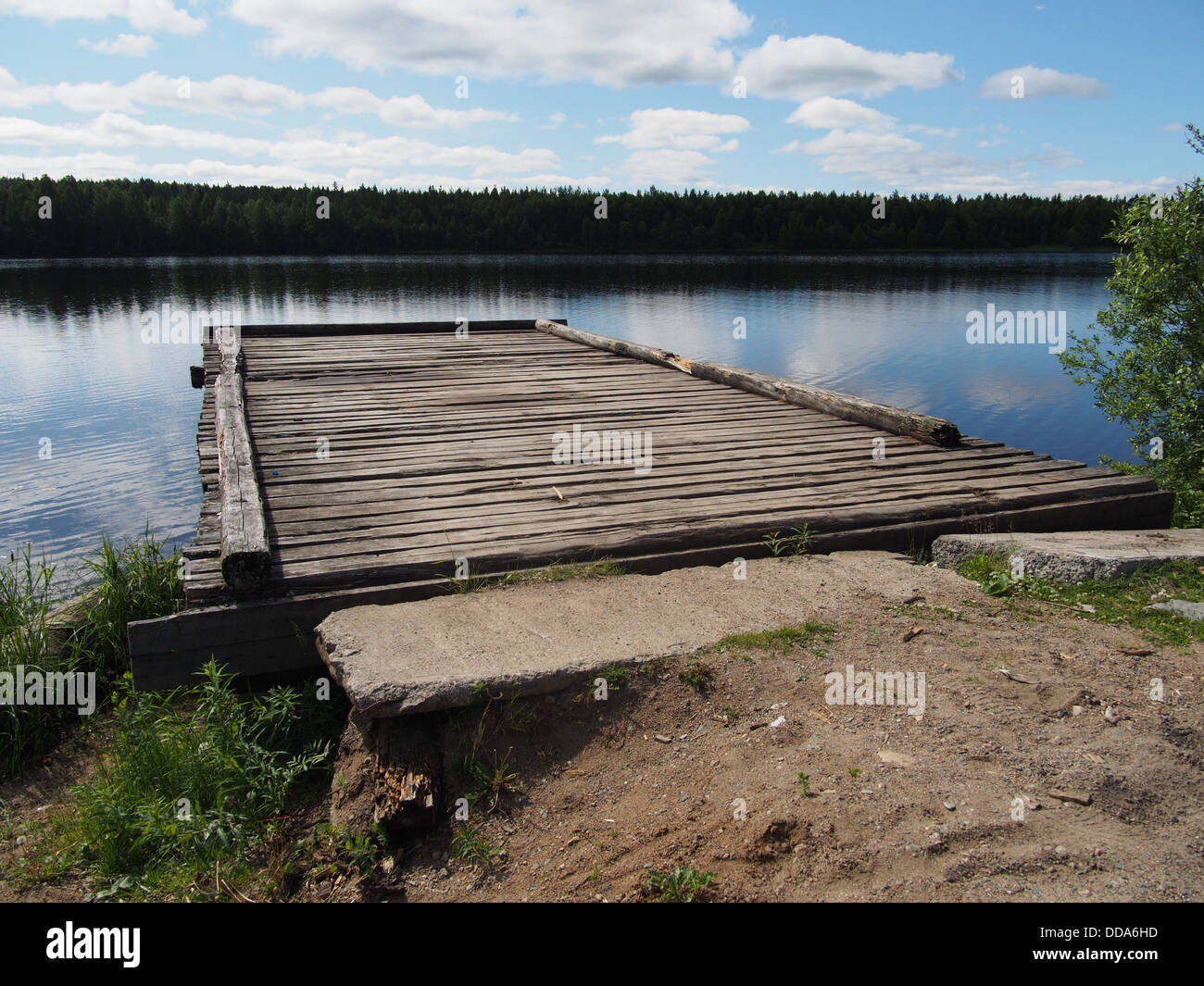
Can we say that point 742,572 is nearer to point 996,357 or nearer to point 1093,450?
point 1093,450

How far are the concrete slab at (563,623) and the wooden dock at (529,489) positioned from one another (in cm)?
29

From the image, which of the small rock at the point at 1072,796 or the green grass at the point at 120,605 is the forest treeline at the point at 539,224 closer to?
the green grass at the point at 120,605

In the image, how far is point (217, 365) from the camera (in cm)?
1132

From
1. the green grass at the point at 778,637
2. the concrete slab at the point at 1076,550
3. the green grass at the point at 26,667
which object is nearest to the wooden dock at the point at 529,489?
the concrete slab at the point at 1076,550

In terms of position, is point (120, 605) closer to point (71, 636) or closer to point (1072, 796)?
point (71, 636)

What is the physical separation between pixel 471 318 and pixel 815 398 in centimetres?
1623

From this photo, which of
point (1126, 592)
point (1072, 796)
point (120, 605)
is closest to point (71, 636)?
point (120, 605)

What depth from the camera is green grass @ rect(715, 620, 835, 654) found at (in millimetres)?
4191

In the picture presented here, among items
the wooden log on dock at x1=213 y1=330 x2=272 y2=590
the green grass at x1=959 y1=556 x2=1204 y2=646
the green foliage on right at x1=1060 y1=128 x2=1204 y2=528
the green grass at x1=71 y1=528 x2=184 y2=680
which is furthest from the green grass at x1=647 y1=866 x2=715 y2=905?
the green foliage on right at x1=1060 y1=128 x2=1204 y2=528

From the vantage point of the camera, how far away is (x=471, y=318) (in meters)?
23.7

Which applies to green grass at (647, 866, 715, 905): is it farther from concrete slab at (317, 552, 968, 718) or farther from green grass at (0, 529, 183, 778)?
green grass at (0, 529, 183, 778)

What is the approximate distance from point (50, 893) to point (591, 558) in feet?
9.86

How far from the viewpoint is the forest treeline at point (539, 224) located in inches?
2857
